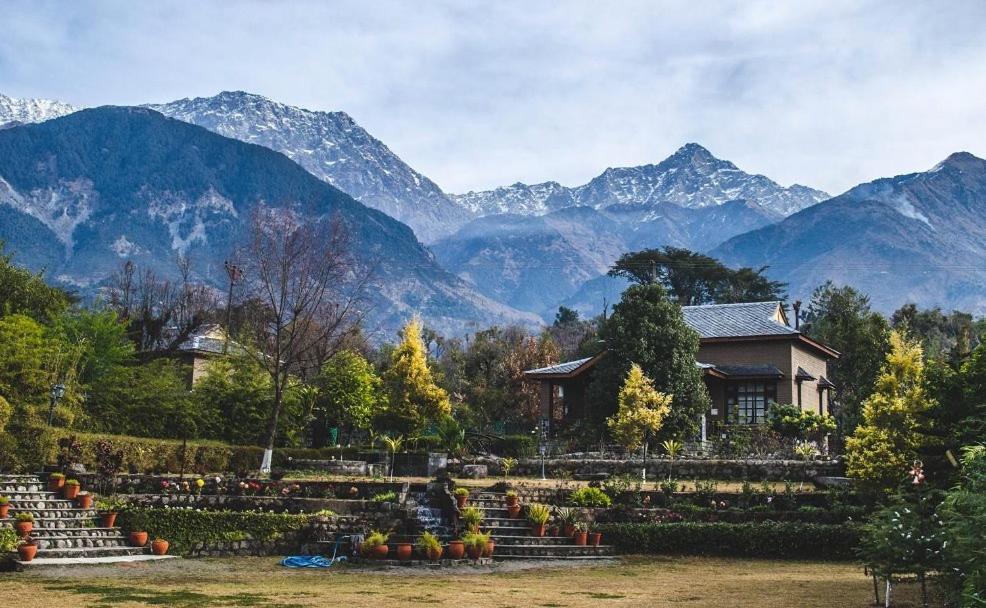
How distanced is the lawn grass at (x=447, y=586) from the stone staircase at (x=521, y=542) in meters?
1.56

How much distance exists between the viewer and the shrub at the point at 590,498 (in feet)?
80.6

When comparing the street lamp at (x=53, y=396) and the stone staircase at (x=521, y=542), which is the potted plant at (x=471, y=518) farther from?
the street lamp at (x=53, y=396)

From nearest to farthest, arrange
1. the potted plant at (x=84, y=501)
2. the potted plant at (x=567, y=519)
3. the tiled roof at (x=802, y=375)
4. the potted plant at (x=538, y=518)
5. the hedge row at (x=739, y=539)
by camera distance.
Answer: the potted plant at (x=84, y=501), the hedge row at (x=739, y=539), the potted plant at (x=538, y=518), the potted plant at (x=567, y=519), the tiled roof at (x=802, y=375)

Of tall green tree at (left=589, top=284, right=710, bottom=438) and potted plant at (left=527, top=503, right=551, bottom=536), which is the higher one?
tall green tree at (left=589, top=284, right=710, bottom=438)

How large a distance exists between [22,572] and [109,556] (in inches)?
99.1

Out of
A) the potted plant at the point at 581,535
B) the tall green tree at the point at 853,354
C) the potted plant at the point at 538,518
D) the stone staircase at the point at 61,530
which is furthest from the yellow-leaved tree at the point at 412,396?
the stone staircase at the point at 61,530

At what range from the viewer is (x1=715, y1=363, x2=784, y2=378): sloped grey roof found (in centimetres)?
4208

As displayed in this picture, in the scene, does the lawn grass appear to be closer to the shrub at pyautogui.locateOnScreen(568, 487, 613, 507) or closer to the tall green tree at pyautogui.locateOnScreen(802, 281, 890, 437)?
the shrub at pyautogui.locateOnScreen(568, 487, 613, 507)

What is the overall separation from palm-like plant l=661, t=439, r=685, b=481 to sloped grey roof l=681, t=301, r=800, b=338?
33.5 feet

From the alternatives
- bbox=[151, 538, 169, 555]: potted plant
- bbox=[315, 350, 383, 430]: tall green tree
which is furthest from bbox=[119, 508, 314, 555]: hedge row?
bbox=[315, 350, 383, 430]: tall green tree

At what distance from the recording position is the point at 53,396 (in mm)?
27031

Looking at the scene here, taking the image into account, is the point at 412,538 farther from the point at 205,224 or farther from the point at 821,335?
the point at 205,224

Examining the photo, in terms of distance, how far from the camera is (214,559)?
20516 mm

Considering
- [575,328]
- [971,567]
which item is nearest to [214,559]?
[971,567]
